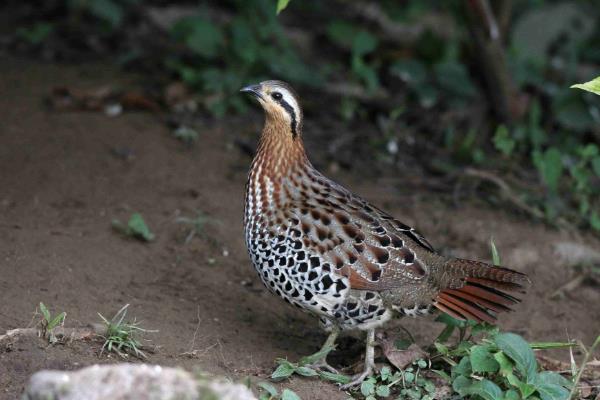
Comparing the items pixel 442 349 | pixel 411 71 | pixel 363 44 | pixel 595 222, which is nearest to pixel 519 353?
pixel 442 349

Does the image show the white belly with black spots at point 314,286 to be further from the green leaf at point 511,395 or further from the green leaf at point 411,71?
the green leaf at point 411,71

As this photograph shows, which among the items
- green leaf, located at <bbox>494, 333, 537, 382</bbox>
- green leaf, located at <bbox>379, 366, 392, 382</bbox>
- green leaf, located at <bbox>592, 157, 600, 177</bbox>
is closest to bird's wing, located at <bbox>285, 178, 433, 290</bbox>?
green leaf, located at <bbox>379, 366, 392, 382</bbox>

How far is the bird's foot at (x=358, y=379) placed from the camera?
451 centimetres

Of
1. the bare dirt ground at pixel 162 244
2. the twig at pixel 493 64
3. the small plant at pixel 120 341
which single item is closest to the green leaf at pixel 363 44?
the twig at pixel 493 64

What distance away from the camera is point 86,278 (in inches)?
205

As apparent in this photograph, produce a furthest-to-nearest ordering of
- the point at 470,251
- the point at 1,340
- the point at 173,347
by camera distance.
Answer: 1. the point at 470,251
2. the point at 173,347
3. the point at 1,340

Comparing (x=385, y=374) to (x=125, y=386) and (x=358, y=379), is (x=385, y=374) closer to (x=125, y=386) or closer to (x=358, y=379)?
(x=358, y=379)

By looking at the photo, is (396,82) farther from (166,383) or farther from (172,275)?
(166,383)

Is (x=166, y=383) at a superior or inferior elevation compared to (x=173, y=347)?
superior

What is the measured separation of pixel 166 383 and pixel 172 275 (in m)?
2.62

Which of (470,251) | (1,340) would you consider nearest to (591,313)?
(470,251)

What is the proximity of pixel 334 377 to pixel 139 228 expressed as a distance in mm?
1807

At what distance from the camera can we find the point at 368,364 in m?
4.61

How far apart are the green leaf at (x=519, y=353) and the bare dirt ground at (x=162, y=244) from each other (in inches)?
31.2
